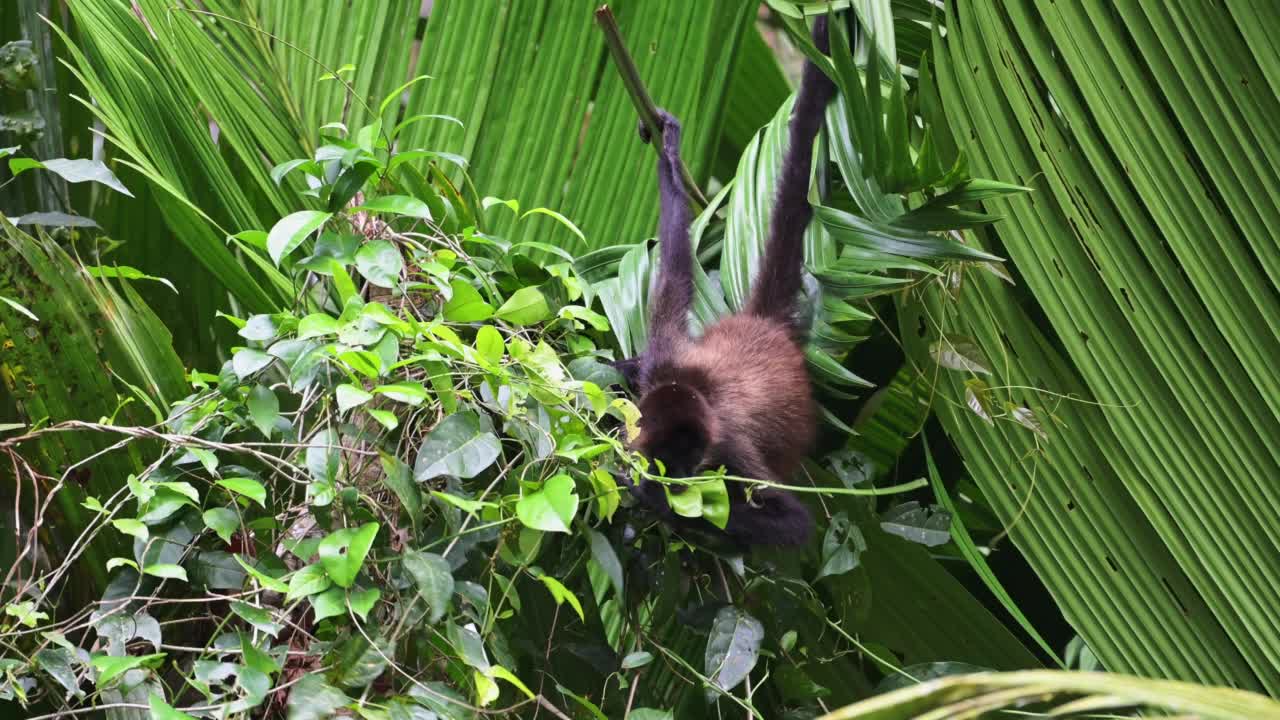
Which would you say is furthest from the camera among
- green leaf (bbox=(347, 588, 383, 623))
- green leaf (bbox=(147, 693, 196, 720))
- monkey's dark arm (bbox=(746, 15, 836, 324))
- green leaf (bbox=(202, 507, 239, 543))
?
monkey's dark arm (bbox=(746, 15, 836, 324))

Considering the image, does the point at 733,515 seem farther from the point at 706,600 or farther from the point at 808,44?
the point at 808,44

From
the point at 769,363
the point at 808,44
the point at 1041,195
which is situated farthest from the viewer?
the point at 769,363

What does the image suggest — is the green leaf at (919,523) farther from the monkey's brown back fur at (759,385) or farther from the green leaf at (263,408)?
the green leaf at (263,408)

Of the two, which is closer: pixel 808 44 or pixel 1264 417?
pixel 808 44

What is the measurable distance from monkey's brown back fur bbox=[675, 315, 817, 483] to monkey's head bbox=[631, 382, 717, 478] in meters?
0.12

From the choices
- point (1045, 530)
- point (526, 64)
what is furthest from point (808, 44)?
point (1045, 530)

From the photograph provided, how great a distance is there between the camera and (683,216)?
6.82 feet

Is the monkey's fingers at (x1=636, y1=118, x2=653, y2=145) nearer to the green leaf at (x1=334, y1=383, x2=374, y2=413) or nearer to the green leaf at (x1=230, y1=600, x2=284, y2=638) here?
the green leaf at (x1=334, y1=383, x2=374, y2=413)

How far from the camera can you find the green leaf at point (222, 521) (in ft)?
4.12

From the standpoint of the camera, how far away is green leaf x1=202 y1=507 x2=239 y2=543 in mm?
1255

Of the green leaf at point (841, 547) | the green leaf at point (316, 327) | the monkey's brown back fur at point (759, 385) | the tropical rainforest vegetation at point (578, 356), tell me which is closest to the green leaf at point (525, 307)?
the tropical rainforest vegetation at point (578, 356)

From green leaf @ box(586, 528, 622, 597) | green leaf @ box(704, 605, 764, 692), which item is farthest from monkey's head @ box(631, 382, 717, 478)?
green leaf @ box(586, 528, 622, 597)

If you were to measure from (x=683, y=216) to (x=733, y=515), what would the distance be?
63cm

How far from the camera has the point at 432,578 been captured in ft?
3.83
